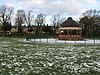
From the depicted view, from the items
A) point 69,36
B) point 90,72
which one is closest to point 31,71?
point 90,72

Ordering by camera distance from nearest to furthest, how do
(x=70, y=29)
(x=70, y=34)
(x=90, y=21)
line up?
(x=70, y=34), (x=70, y=29), (x=90, y=21)

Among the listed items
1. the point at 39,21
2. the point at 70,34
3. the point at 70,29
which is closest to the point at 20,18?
the point at 39,21

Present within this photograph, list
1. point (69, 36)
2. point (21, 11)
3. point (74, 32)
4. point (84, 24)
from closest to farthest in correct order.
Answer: point (69, 36), point (74, 32), point (84, 24), point (21, 11)

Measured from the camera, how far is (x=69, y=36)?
214 feet

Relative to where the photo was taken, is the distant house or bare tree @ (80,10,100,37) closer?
the distant house

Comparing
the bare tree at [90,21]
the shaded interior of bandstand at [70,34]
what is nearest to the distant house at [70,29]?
the shaded interior of bandstand at [70,34]

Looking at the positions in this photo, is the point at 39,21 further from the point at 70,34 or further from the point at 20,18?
the point at 70,34

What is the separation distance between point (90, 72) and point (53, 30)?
115 m

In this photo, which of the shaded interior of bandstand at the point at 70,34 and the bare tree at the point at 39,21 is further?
the bare tree at the point at 39,21

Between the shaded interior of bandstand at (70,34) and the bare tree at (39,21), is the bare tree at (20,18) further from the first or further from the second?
Answer: the shaded interior of bandstand at (70,34)

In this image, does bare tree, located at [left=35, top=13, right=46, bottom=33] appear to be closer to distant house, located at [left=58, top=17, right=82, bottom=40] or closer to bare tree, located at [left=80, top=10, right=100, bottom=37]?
bare tree, located at [left=80, top=10, right=100, bottom=37]

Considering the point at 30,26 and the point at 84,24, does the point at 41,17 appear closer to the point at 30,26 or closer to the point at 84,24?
the point at 30,26

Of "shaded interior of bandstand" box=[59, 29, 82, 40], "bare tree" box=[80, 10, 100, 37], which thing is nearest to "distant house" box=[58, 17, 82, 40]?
"shaded interior of bandstand" box=[59, 29, 82, 40]

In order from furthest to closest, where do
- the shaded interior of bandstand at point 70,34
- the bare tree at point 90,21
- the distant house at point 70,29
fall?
the bare tree at point 90,21 → the distant house at point 70,29 → the shaded interior of bandstand at point 70,34
